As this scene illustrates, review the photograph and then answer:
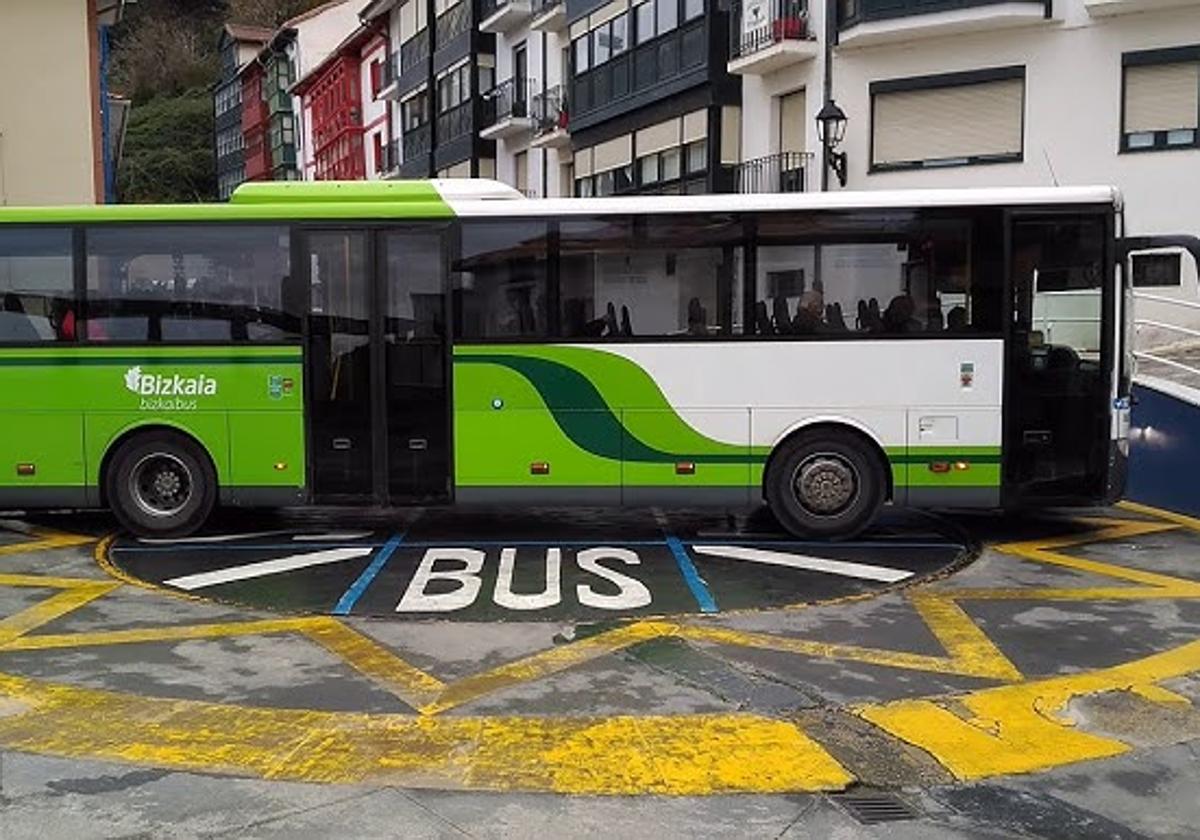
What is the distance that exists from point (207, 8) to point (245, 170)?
13345mm

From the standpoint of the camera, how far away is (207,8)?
87312mm

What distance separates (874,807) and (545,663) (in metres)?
2.38

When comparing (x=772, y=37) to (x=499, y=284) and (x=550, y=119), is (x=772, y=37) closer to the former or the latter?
(x=550, y=119)

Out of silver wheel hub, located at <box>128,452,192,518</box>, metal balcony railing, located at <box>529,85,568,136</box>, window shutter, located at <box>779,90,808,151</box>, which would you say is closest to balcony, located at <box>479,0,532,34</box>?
metal balcony railing, located at <box>529,85,568,136</box>

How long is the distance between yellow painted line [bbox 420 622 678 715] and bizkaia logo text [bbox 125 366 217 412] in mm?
4881

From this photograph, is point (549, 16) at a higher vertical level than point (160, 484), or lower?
higher

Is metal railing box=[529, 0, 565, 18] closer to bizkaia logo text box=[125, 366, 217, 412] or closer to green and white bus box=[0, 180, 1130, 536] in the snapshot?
green and white bus box=[0, 180, 1130, 536]

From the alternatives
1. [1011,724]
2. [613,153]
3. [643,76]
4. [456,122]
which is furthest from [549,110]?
[1011,724]

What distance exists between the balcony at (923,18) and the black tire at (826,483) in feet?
48.8

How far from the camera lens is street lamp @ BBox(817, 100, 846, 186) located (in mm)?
22344

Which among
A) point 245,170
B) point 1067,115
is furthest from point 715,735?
point 245,170

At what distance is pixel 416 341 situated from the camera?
10219mm

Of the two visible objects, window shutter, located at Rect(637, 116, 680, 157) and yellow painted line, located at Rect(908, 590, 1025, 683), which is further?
window shutter, located at Rect(637, 116, 680, 157)

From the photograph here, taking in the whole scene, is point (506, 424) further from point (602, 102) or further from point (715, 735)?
point (602, 102)
